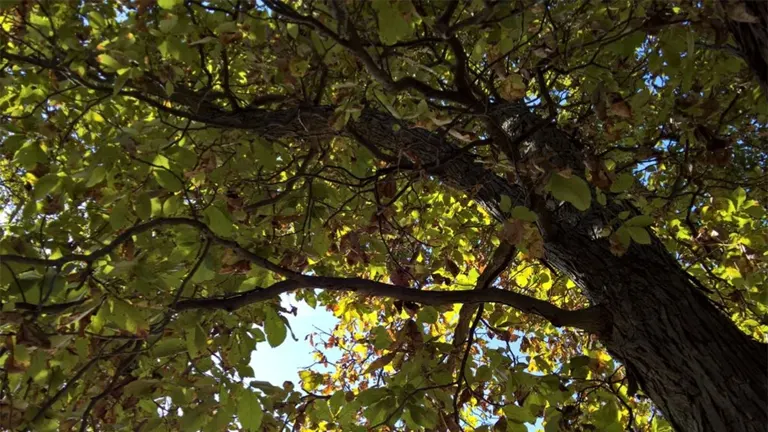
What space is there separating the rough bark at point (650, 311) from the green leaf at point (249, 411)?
131 centimetres

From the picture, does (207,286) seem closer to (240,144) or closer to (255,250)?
(255,250)

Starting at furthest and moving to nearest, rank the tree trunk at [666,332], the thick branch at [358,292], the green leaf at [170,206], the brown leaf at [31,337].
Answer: the green leaf at [170,206], the thick branch at [358,292], the tree trunk at [666,332], the brown leaf at [31,337]

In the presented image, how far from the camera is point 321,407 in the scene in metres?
2.75

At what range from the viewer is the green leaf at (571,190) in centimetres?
193

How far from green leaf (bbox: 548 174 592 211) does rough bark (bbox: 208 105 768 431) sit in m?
0.17

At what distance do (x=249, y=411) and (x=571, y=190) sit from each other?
1487mm

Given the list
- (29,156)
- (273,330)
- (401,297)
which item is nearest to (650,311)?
(401,297)

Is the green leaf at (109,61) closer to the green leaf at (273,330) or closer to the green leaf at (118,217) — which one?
the green leaf at (118,217)

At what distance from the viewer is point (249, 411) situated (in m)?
2.12

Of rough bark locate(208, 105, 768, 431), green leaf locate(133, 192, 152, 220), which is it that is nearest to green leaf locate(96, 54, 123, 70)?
green leaf locate(133, 192, 152, 220)

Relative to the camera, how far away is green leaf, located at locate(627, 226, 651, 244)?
2.20 metres

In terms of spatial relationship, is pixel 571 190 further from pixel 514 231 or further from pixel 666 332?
pixel 666 332

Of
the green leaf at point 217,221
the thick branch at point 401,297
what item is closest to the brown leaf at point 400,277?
the thick branch at point 401,297

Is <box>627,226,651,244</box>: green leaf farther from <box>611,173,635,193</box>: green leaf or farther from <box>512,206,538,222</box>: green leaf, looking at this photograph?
<box>512,206,538,222</box>: green leaf
